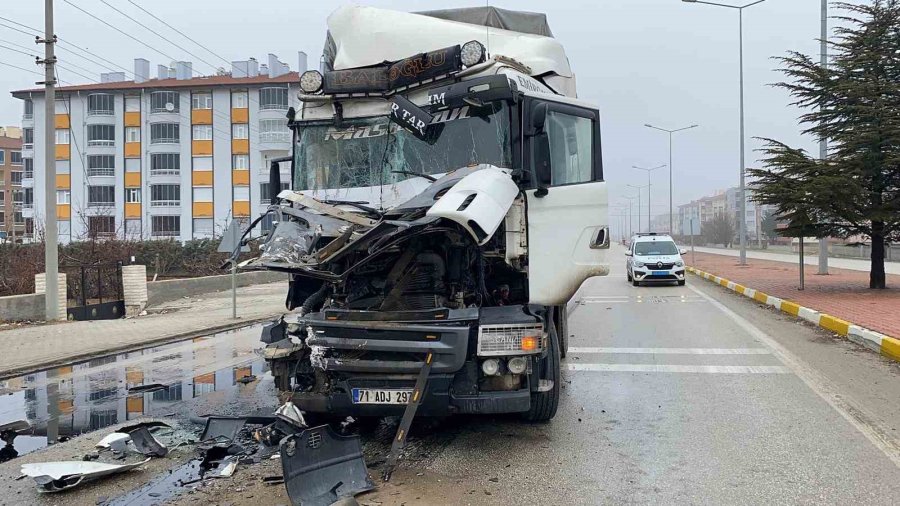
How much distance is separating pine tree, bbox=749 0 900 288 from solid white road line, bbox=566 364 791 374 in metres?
8.23

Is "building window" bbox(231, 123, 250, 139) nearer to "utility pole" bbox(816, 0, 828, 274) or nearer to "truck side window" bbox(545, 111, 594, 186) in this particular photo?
"utility pole" bbox(816, 0, 828, 274)

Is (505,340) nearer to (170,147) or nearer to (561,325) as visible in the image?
(561,325)

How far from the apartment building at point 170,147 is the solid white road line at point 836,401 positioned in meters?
53.0

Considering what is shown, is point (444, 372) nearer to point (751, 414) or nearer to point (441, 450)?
point (441, 450)

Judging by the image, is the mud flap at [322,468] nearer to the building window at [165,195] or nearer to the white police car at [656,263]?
the white police car at [656,263]

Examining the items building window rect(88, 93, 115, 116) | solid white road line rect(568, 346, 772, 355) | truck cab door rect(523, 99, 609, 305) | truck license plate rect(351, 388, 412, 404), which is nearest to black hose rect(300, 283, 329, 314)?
truck license plate rect(351, 388, 412, 404)

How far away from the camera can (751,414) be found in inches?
248

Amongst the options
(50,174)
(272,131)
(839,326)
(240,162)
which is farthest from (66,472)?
(240,162)

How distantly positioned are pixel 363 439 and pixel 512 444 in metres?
1.29

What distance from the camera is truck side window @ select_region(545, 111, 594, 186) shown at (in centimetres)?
570

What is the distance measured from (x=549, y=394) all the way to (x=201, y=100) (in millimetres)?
61561

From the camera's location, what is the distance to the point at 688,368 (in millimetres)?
8578

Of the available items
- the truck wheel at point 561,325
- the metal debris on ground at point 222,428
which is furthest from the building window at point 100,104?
the metal debris on ground at point 222,428

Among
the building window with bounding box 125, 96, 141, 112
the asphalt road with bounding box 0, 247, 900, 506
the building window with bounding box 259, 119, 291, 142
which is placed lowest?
the asphalt road with bounding box 0, 247, 900, 506
